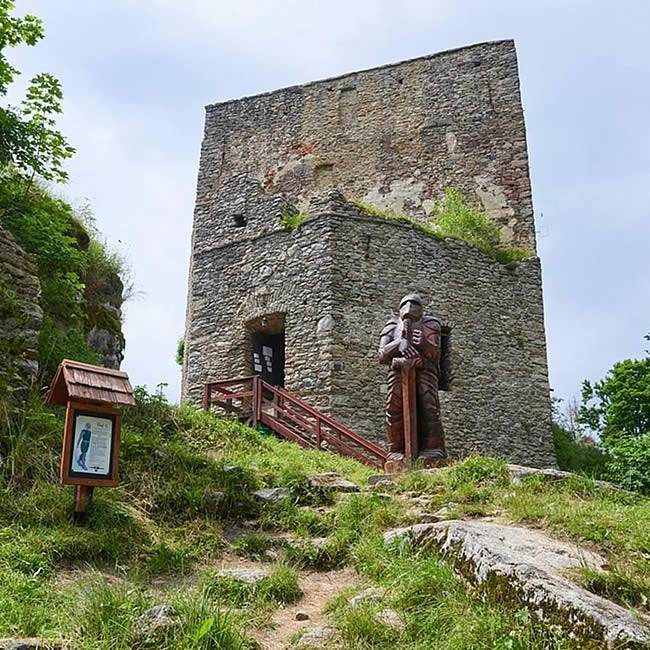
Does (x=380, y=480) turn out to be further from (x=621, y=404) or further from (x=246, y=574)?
(x=621, y=404)

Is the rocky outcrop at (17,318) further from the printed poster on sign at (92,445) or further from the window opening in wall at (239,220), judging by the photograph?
the window opening in wall at (239,220)

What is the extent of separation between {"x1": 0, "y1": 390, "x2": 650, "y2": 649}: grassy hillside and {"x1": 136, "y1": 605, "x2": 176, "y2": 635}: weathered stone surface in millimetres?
27

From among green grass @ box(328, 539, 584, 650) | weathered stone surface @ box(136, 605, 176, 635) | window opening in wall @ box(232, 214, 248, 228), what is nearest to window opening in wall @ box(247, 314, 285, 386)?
window opening in wall @ box(232, 214, 248, 228)

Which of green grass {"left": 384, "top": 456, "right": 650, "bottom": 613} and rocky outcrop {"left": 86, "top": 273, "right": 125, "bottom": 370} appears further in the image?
rocky outcrop {"left": 86, "top": 273, "right": 125, "bottom": 370}

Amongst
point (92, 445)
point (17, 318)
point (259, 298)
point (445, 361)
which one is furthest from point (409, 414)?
point (259, 298)

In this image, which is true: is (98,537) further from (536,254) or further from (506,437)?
(536,254)

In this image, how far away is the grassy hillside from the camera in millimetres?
3697

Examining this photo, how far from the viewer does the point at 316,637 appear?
12.7 feet

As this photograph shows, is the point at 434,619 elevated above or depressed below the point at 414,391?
below

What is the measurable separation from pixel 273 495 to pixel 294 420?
4610 mm

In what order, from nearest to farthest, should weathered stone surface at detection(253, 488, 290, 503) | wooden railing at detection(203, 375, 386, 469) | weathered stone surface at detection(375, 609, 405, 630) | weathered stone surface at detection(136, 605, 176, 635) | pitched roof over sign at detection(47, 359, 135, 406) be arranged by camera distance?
weathered stone surface at detection(136, 605, 176, 635) < weathered stone surface at detection(375, 609, 405, 630) < pitched roof over sign at detection(47, 359, 135, 406) < weathered stone surface at detection(253, 488, 290, 503) < wooden railing at detection(203, 375, 386, 469)

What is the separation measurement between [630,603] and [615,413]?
1413cm

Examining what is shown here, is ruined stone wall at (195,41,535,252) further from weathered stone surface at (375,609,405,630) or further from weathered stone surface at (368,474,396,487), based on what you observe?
weathered stone surface at (375,609,405,630)

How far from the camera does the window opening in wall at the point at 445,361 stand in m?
13.5
